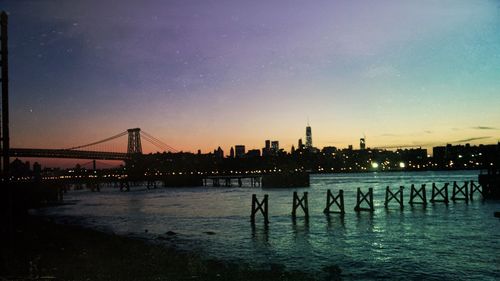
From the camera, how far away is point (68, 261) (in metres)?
19.1

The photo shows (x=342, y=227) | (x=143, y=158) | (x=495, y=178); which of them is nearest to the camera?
(x=342, y=227)

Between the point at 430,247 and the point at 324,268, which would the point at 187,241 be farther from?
the point at 430,247

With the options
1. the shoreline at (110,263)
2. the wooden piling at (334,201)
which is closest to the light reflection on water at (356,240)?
the wooden piling at (334,201)

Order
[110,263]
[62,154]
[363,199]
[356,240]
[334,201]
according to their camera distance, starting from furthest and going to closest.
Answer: [62,154] → [363,199] → [334,201] → [356,240] → [110,263]

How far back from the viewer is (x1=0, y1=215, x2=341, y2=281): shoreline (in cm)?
1678

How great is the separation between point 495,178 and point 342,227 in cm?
3209

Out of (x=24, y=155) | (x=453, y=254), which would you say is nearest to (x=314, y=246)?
(x=453, y=254)

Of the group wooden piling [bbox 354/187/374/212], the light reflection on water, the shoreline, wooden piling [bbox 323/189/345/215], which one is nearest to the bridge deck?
the light reflection on water

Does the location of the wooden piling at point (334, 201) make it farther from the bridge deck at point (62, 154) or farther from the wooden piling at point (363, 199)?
the bridge deck at point (62, 154)

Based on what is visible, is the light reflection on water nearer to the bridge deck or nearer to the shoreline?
the shoreline

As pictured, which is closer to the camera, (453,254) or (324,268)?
(324,268)

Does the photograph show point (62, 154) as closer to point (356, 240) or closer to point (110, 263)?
point (356, 240)

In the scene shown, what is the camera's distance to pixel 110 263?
19.2 metres

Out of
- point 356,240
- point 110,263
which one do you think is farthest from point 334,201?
point 110,263
